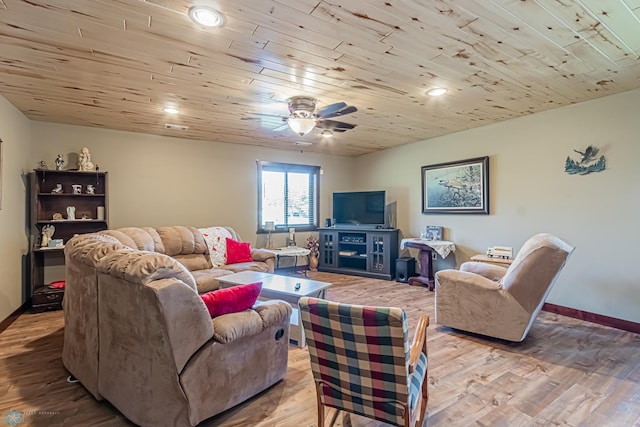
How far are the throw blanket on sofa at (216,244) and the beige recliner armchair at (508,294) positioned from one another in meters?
2.93

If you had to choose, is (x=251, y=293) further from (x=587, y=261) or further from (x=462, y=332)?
(x=587, y=261)

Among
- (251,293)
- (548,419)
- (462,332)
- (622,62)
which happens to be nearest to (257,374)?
(251,293)

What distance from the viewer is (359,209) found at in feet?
21.3

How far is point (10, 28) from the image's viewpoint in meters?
2.15

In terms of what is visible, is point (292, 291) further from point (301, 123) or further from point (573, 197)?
point (573, 197)

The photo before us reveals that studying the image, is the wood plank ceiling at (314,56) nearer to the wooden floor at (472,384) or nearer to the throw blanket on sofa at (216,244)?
the throw blanket on sofa at (216,244)

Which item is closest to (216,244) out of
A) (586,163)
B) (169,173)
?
(169,173)

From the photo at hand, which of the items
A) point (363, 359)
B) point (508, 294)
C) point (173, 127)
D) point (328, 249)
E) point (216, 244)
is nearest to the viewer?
point (363, 359)

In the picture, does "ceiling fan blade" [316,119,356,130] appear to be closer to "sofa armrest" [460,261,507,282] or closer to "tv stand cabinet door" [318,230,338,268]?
"sofa armrest" [460,261,507,282]

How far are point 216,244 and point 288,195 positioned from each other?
2170mm

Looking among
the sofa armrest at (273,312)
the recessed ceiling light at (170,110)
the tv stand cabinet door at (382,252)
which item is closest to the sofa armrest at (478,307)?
the sofa armrest at (273,312)

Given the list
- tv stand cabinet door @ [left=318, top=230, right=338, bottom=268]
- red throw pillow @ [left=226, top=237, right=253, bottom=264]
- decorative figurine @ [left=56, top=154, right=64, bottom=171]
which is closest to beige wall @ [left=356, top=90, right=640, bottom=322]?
tv stand cabinet door @ [left=318, top=230, right=338, bottom=268]

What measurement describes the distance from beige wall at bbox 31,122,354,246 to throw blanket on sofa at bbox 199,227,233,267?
745mm

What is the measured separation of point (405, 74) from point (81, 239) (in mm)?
2947
